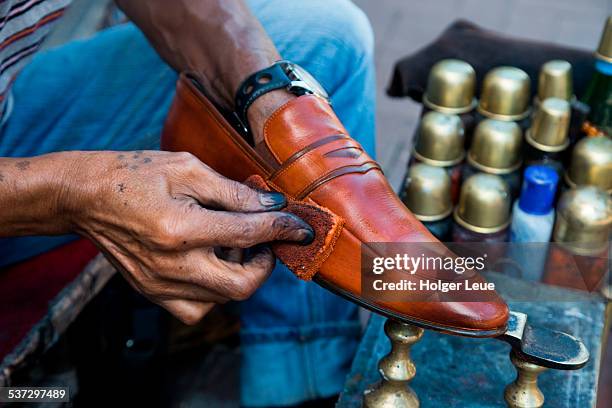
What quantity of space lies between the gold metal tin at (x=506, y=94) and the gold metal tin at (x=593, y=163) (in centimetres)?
13

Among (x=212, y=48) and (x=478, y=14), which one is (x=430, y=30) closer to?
(x=478, y=14)

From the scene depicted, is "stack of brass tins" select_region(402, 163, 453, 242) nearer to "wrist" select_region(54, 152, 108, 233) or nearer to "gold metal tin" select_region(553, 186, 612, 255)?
"gold metal tin" select_region(553, 186, 612, 255)

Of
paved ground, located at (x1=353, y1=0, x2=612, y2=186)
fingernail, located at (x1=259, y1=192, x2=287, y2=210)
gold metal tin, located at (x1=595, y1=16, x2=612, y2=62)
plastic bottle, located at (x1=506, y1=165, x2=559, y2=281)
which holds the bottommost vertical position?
paved ground, located at (x1=353, y1=0, x2=612, y2=186)

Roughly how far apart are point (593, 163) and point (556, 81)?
0.65 feet

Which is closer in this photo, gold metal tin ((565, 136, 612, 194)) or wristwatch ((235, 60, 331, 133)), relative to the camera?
wristwatch ((235, 60, 331, 133))

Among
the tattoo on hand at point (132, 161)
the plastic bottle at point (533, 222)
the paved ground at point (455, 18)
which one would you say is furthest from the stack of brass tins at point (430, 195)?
the paved ground at point (455, 18)

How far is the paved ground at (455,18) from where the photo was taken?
225cm

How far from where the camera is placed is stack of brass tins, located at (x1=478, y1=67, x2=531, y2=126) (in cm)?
127

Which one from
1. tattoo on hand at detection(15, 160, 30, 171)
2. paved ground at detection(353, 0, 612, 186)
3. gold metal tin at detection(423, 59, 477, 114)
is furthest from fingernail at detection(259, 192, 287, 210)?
paved ground at detection(353, 0, 612, 186)

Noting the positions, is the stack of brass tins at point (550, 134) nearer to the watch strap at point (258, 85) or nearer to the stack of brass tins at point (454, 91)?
the stack of brass tins at point (454, 91)

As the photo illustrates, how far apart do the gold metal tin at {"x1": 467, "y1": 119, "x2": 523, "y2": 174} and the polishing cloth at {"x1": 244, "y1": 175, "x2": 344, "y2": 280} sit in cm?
51

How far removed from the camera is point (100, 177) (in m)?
0.79

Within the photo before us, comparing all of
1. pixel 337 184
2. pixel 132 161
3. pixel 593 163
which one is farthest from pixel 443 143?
pixel 132 161

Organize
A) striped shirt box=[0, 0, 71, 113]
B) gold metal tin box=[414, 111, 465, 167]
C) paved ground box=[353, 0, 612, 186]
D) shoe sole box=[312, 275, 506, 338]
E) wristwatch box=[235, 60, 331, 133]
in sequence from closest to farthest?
shoe sole box=[312, 275, 506, 338] < wristwatch box=[235, 60, 331, 133] < striped shirt box=[0, 0, 71, 113] < gold metal tin box=[414, 111, 465, 167] < paved ground box=[353, 0, 612, 186]
